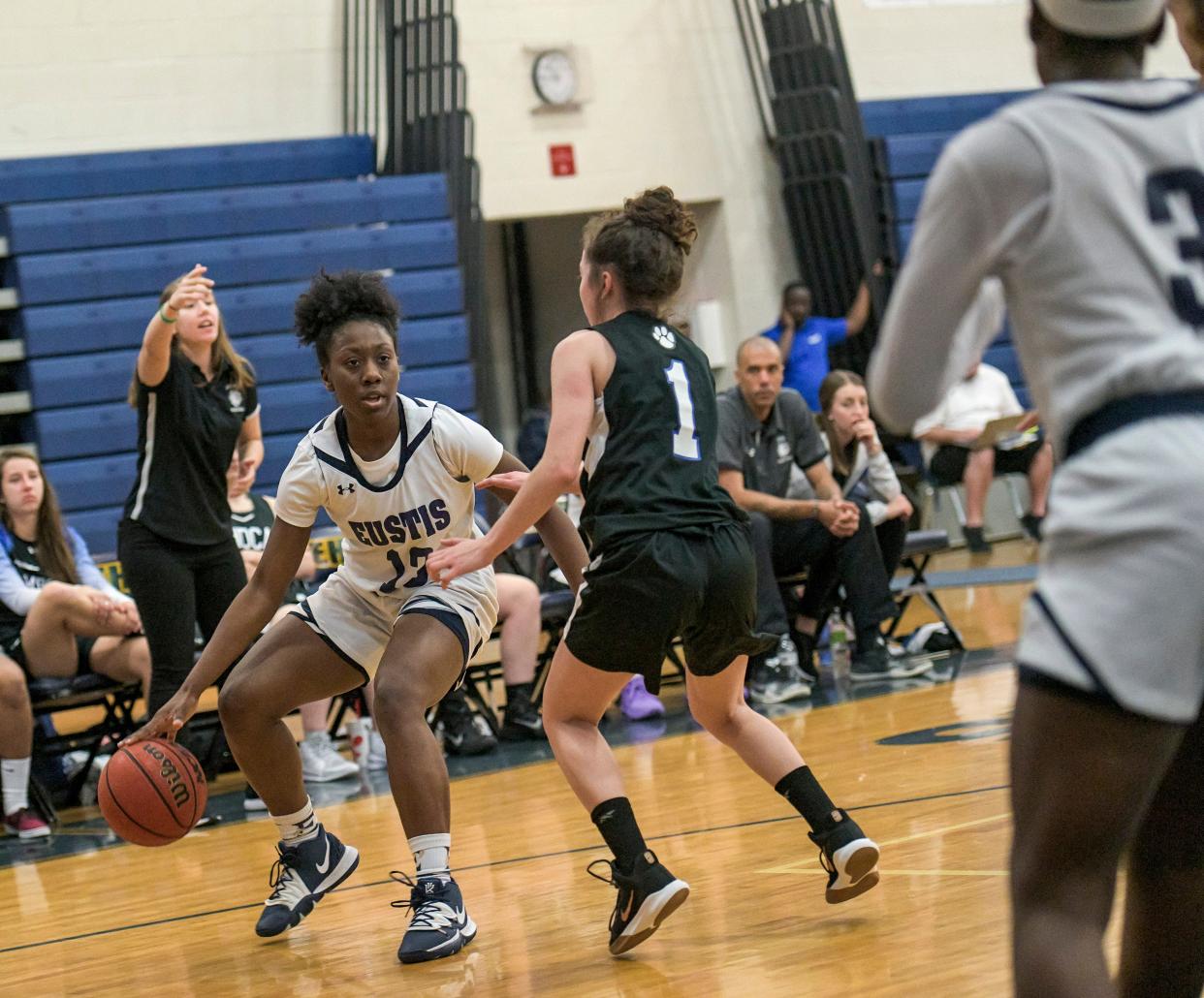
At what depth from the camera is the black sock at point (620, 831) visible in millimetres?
3295

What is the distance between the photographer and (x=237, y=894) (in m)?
4.45

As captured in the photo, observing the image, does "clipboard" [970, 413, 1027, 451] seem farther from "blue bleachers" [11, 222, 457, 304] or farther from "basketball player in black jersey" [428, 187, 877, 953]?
"basketball player in black jersey" [428, 187, 877, 953]

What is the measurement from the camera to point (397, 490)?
3760 mm

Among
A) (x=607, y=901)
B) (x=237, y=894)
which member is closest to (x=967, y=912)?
(x=607, y=901)

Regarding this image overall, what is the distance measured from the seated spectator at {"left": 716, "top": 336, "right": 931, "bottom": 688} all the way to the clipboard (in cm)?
319

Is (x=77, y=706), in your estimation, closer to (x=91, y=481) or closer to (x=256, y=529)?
(x=256, y=529)

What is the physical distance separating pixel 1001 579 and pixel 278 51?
18.9ft

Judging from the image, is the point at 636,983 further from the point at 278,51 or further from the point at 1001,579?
the point at 278,51

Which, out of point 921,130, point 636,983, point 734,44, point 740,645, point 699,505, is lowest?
point 636,983

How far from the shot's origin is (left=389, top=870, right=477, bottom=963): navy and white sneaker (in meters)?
3.46

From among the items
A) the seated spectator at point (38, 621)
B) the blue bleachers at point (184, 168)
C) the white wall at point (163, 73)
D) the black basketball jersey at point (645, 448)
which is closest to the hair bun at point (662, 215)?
the black basketball jersey at point (645, 448)

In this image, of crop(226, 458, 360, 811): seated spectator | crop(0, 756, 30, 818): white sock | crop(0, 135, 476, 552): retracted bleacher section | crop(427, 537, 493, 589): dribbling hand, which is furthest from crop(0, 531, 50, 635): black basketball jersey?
crop(427, 537, 493, 589): dribbling hand

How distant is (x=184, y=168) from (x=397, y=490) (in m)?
7.20

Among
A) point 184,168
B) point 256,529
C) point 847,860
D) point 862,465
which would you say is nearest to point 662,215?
point 847,860
